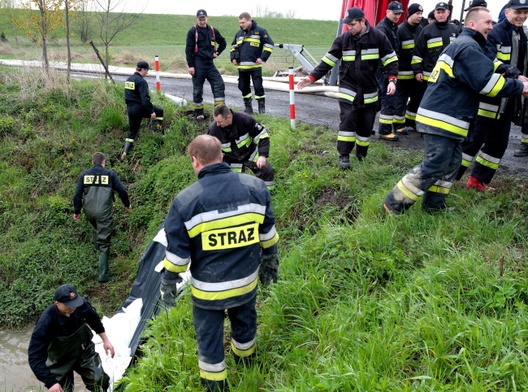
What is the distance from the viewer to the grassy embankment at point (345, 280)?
9.94 feet

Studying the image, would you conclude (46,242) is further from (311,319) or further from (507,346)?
(507,346)

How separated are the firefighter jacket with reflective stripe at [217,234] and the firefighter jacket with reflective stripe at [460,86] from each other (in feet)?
6.59

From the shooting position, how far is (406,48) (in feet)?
24.7

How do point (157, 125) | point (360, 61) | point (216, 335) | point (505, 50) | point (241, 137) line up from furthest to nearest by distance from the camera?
1. point (157, 125)
2. point (241, 137)
3. point (360, 61)
4. point (505, 50)
5. point (216, 335)

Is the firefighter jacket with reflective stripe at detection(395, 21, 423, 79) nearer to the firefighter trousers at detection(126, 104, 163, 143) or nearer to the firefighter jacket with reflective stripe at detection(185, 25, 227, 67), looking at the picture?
the firefighter jacket with reflective stripe at detection(185, 25, 227, 67)

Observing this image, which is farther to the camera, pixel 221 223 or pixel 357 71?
pixel 357 71

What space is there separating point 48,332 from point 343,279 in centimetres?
283

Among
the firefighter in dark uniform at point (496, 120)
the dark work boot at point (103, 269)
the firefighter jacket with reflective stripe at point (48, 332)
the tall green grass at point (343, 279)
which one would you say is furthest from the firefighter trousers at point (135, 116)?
the firefighter in dark uniform at point (496, 120)

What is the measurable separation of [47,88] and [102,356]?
26.5 ft

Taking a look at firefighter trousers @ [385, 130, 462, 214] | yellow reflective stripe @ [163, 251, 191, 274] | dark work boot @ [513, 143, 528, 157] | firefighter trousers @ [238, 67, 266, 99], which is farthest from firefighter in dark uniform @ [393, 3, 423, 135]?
yellow reflective stripe @ [163, 251, 191, 274]

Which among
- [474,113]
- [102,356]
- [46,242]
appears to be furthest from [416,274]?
[46,242]

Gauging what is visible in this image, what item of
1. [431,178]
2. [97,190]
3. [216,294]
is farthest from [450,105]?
[97,190]

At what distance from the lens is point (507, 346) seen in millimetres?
2947

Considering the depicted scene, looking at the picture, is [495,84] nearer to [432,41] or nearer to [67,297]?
[432,41]
